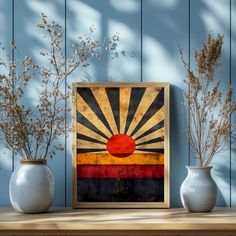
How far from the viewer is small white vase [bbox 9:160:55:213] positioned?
2.46 metres

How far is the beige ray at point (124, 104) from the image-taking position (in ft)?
8.99

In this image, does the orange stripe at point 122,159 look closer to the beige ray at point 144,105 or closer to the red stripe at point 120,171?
the red stripe at point 120,171

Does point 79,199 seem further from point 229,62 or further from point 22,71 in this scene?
point 229,62

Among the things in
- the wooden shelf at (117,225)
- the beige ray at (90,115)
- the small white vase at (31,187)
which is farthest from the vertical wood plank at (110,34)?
the wooden shelf at (117,225)

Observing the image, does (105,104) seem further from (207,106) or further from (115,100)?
(207,106)

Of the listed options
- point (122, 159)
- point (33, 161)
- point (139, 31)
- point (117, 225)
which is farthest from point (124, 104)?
point (117, 225)

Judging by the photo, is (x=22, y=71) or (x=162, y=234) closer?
(x=162, y=234)

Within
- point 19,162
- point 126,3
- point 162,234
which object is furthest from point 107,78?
point 162,234

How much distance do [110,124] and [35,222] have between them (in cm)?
72

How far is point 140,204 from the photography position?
2689 millimetres

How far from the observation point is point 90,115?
274cm

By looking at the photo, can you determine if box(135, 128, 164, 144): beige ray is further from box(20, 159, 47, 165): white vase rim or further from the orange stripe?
box(20, 159, 47, 165): white vase rim

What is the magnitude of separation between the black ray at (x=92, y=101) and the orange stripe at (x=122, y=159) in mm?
169

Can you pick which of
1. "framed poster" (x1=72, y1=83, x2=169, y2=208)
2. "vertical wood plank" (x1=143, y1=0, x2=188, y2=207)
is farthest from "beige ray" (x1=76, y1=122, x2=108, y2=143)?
"vertical wood plank" (x1=143, y1=0, x2=188, y2=207)
